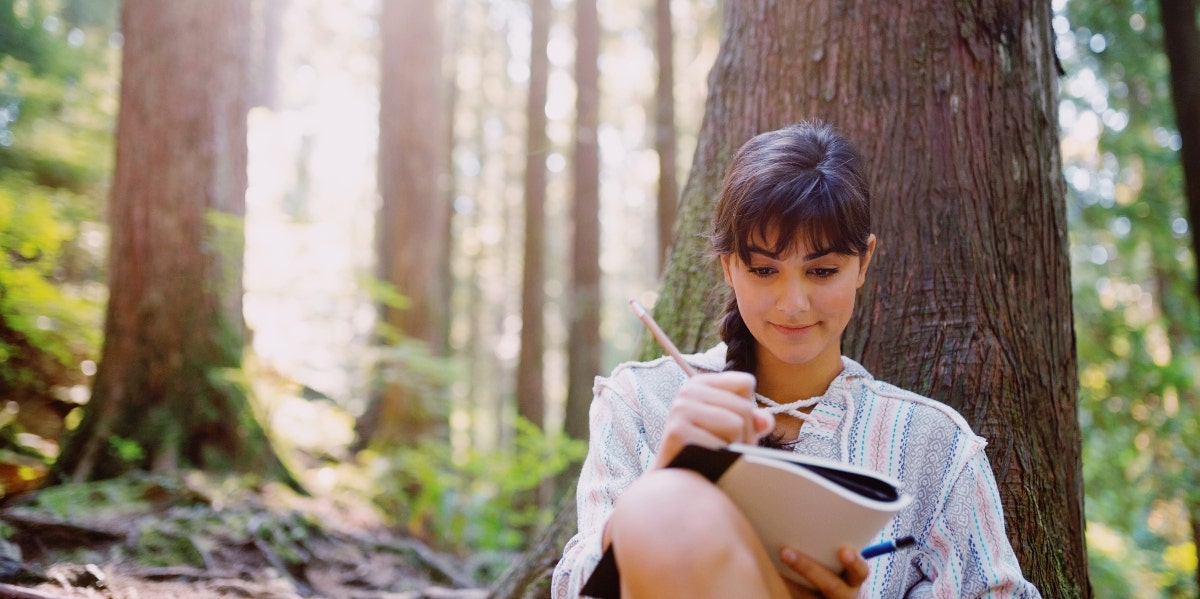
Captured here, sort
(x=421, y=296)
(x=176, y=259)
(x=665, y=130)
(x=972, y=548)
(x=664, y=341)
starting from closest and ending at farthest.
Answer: (x=664, y=341)
(x=972, y=548)
(x=176, y=259)
(x=421, y=296)
(x=665, y=130)

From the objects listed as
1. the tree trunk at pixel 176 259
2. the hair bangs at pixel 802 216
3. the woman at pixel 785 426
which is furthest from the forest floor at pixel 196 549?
the hair bangs at pixel 802 216

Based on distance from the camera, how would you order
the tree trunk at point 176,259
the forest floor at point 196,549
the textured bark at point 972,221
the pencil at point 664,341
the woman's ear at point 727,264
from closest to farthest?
the pencil at point 664,341 < the woman's ear at point 727,264 < the textured bark at point 972,221 < the forest floor at point 196,549 < the tree trunk at point 176,259

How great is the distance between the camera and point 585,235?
956cm

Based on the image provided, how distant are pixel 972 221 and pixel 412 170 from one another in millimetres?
7405

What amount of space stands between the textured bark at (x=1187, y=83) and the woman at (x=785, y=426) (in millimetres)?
3916

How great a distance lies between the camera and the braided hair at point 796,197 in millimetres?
1879

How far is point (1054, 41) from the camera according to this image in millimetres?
2861

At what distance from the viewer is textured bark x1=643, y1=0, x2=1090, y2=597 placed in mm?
2479

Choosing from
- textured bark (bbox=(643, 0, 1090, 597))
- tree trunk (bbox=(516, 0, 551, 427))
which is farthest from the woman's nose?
tree trunk (bbox=(516, 0, 551, 427))

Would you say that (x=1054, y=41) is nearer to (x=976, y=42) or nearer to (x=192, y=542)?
(x=976, y=42)

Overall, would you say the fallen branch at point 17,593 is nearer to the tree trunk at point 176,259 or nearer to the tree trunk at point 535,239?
the tree trunk at point 176,259

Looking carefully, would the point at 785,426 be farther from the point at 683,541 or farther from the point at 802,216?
the point at 683,541

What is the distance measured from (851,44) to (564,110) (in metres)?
14.4

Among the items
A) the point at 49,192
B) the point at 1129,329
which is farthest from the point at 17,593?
the point at 1129,329
